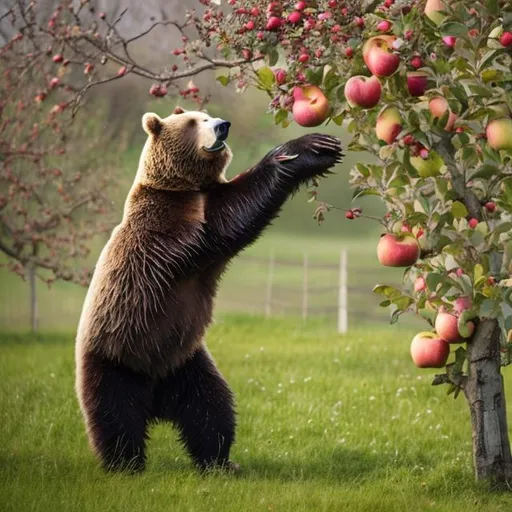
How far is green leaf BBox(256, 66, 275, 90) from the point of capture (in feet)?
13.1

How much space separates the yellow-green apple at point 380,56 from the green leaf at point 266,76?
470 millimetres

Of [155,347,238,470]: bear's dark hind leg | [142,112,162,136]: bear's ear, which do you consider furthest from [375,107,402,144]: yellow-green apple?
[155,347,238,470]: bear's dark hind leg

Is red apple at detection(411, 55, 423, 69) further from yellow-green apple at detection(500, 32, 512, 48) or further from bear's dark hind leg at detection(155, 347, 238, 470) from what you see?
bear's dark hind leg at detection(155, 347, 238, 470)

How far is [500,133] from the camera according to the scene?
3672 millimetres

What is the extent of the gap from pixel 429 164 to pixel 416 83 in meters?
0.34

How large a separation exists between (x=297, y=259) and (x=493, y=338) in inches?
499

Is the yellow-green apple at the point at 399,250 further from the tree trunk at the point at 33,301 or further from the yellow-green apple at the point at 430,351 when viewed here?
the tree trunk at the point at 33,301

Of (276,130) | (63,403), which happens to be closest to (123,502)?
(63,403)

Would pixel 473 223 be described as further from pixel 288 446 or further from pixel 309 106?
pixel 288 446

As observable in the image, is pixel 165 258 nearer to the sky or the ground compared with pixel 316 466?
nearer to the sky

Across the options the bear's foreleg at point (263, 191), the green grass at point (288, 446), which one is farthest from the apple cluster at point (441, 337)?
the bear's foreleg at point (263, 191)

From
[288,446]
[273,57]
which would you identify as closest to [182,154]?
[273,57]

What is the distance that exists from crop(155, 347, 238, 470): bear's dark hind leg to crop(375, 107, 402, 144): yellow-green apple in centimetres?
170

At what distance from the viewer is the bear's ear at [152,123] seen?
179 inches
